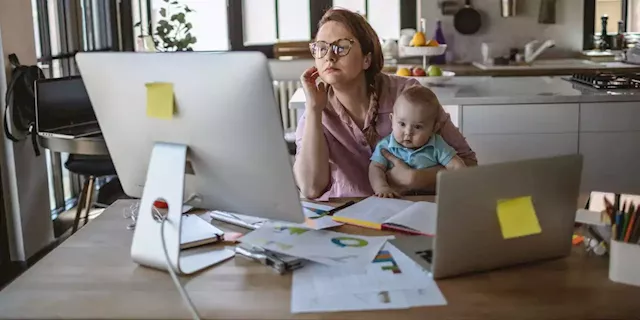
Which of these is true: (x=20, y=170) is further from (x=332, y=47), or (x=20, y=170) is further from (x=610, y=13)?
(x=610, y=13)

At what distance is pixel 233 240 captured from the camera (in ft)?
5.22

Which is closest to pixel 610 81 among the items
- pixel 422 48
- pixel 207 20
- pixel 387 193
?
pixel 422 48

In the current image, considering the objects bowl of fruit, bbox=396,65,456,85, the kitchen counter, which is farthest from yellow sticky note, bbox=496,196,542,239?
bowl of fruit, bbox=396,65,456,85

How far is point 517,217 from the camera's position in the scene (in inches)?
52.2

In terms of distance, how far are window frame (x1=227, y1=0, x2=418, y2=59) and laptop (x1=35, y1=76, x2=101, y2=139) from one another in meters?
1.99

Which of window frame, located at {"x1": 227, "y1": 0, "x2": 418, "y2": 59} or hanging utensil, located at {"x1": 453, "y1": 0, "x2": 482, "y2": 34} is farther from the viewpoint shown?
window frame, located at {"x1": 227, "y1": 0, "x2": 418, "y2": 59}

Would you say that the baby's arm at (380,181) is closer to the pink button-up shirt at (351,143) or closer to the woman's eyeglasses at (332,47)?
the pink button-up shirt at (351,143)

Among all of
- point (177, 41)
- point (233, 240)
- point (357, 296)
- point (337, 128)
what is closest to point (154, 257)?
point (233, 240)

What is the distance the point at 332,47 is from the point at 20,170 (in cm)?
188

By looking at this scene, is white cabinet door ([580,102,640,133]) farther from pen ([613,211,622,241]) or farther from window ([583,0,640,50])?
window ([583,0,640,50])

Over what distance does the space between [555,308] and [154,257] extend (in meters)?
0.76

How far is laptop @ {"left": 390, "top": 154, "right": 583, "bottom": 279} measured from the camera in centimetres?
126

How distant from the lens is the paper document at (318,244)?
1.43m

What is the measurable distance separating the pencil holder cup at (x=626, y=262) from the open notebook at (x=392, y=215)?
41 cm
